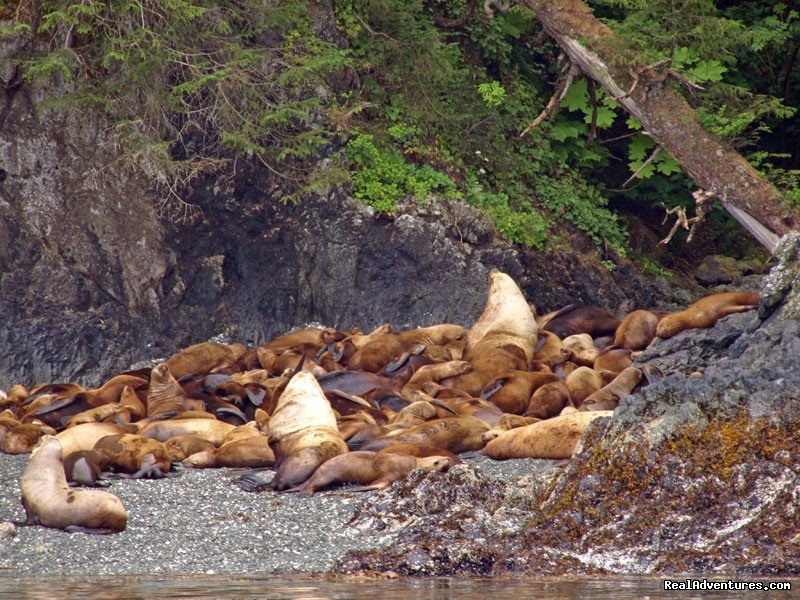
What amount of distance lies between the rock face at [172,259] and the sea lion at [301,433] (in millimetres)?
5555

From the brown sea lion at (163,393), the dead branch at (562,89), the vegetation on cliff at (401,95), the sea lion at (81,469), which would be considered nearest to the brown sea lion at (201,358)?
the brown sea lion at (163,393)

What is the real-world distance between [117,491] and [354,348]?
538cm

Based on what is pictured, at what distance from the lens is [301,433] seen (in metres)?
8.21

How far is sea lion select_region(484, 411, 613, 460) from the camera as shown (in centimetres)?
835

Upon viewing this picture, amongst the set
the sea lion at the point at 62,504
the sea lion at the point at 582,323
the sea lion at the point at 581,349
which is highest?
the sea lion at the point at 62,504

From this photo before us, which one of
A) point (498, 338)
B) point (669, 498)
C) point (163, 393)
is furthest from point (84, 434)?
point (498, 338)

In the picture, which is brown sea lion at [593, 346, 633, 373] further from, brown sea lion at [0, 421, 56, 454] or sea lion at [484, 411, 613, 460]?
brown sea lion at [0, 421, 56, 454]

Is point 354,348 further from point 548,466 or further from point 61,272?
point 548,466

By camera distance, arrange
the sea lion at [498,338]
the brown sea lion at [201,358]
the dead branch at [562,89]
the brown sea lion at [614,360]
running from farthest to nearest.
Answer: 1. the dead branch at [562,89]
2. the brown sea lion at [201,358]
3. the brown sea lion at [614,360]
4. the sea lion at [498,338]

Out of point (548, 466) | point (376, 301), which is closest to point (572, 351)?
point (376, 301)

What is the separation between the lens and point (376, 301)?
1467cm

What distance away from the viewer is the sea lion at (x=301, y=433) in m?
7.61

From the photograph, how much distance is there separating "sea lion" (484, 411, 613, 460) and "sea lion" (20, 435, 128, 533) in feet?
10.2

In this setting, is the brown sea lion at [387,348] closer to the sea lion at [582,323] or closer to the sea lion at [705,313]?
the sea lion at [582,323]
